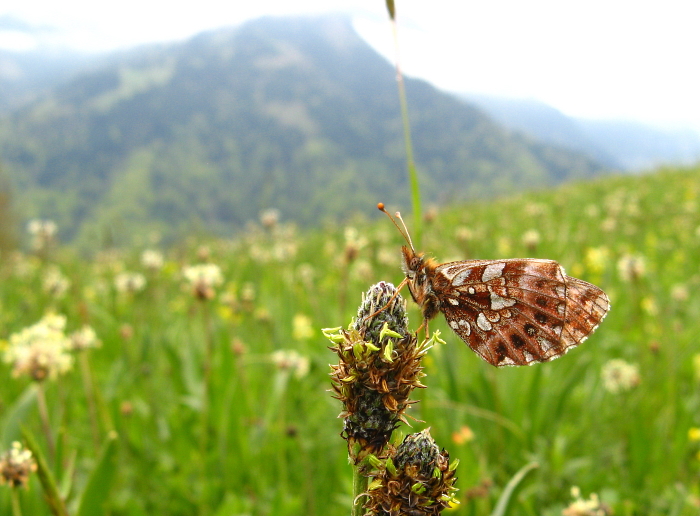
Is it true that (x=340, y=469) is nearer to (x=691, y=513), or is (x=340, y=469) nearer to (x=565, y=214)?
(x=691, y=513)

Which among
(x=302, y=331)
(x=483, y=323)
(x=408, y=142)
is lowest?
(x=302, y=331)

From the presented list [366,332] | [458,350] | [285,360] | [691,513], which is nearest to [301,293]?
[458,350]

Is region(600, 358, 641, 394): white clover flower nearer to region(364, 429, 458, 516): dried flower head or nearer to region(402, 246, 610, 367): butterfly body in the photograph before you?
region(402, 246, 610, 367): butterfly body

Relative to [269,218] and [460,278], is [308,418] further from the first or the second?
[269,218]

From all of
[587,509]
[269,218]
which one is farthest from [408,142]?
[269,218]

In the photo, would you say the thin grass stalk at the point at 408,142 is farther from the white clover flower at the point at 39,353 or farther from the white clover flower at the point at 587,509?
the white clover flower at the point at 39,353

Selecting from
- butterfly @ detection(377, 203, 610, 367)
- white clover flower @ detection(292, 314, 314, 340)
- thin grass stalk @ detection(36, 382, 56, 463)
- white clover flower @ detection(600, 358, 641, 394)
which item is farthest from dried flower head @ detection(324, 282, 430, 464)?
white clover flower @ detection(292, 314, 314, 340)

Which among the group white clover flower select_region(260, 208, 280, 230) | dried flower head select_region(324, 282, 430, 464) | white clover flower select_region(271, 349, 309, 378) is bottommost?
white clover flower select_region(271, 349, 309, 378)

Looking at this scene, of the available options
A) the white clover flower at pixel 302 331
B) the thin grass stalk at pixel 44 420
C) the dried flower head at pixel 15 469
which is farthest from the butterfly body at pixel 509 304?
the white clover flower at pixel 302 331

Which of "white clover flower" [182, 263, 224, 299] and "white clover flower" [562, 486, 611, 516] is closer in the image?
"white clover flower" [562, 486, 611, 516]
